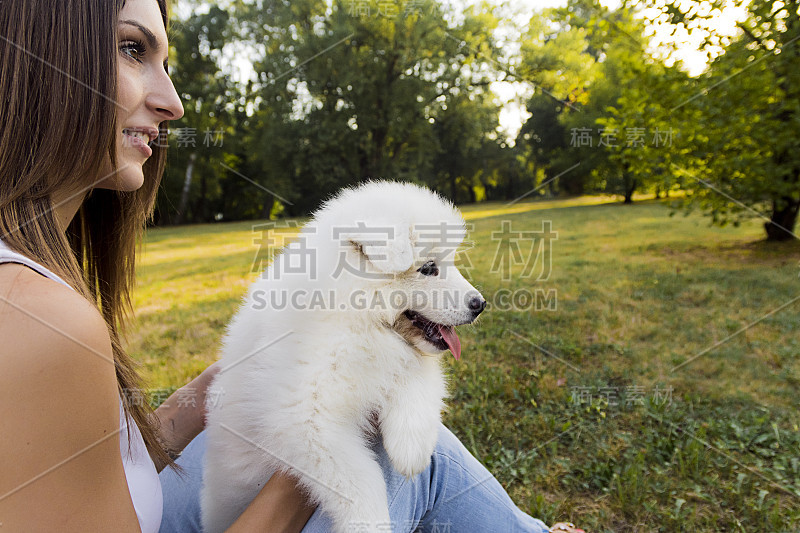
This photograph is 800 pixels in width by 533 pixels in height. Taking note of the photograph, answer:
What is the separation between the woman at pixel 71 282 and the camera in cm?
74

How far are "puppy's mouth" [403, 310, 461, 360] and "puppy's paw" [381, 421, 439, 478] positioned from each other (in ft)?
1.15

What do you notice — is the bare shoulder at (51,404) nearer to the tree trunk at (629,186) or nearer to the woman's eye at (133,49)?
the woman's eye at (133,49)

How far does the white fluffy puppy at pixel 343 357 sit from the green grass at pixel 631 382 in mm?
1089

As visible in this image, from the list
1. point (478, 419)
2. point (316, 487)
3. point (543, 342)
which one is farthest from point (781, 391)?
point (316, 487)

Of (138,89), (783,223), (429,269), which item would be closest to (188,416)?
(429,269)

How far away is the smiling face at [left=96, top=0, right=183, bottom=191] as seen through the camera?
42.3 inches

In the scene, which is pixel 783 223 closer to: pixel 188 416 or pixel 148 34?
pixel 188 416

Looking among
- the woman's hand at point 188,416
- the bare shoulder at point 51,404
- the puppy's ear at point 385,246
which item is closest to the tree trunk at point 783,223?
the puppy's ear at point 385,246

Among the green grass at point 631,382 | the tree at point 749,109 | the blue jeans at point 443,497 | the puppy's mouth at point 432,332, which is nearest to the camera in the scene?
the blue jeans at point 443,497

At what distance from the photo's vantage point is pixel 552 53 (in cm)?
1588

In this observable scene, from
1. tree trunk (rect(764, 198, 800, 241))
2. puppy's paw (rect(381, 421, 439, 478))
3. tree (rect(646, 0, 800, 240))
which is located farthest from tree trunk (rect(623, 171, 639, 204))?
puppy's paw (rect(381, 421, 439, 478))

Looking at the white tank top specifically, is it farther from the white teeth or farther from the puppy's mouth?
the puppy's mouth

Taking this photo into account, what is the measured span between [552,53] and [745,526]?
16388 millimetres

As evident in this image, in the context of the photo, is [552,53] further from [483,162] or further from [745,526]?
[745,526]
